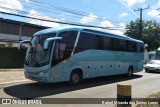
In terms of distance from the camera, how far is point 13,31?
38406 mm

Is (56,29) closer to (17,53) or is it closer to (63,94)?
(63,94)

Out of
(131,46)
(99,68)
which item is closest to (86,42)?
(99,68)

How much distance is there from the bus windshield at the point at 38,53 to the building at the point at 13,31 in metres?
23.5

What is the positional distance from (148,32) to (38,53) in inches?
1582

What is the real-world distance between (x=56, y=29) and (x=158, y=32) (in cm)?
4037

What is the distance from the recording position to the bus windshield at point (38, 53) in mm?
12359

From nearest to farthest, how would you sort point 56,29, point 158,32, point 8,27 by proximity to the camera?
point 56,29 → point 8,27 → point 158,32

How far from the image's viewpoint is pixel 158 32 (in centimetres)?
4981

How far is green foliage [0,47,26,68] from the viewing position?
2484 cm

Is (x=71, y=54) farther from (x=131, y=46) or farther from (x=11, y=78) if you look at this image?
(x=131, y=46)

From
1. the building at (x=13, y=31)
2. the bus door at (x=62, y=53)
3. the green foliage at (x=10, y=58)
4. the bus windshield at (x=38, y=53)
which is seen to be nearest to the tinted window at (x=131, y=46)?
the bus door at (x=62, y=53)

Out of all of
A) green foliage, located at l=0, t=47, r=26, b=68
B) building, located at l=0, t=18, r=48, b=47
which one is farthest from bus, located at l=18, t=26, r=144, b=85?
building, located at l=0, t=18, r=48, b=47

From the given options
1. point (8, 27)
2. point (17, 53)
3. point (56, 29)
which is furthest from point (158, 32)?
point (56, 29)

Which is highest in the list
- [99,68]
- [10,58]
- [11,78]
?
[10,58]
